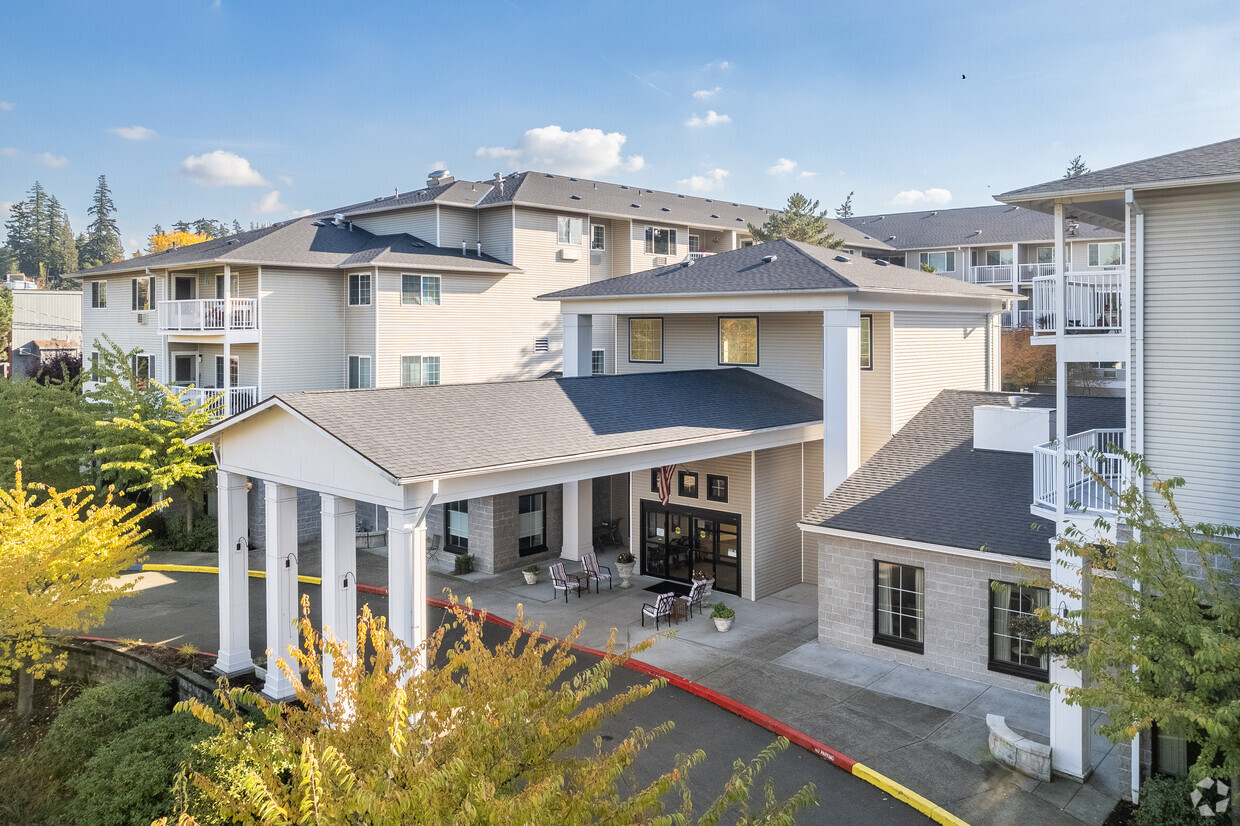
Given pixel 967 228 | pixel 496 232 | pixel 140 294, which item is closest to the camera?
pixel 496 232

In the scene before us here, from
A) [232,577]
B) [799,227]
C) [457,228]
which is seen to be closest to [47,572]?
[232,577]

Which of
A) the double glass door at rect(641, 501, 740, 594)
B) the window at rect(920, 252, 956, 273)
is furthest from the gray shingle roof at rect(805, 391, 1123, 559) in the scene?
the window at rect(920, 252, 956, 273)

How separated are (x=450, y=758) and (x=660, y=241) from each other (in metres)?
37.0

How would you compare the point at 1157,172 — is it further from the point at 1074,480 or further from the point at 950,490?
the point at 950,490

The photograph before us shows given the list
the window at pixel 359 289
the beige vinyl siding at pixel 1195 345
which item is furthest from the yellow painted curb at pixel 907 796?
the window at pixel 359 289

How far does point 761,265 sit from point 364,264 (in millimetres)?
14796

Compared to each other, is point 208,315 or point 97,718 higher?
point 208,315

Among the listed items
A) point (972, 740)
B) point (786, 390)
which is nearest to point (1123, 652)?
point (972, 740)

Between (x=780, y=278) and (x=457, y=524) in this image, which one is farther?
(x=457, y=524)

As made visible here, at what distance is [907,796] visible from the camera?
13.0 metres

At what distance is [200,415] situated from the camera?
1164 inches

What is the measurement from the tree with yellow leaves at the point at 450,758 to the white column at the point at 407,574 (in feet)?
14.8

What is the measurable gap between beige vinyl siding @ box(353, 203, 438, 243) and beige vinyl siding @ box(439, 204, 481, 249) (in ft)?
1.32

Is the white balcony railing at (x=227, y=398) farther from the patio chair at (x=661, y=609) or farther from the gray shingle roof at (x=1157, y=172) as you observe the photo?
the gray shingle roof at (x=1157, y=172)
